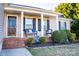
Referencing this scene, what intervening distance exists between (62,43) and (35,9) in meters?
2.95

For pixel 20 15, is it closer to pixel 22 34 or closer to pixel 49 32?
pixel 22 34

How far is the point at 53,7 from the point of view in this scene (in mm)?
13188

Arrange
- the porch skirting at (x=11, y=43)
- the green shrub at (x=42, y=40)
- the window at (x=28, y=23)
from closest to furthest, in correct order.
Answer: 1. the porch skirting at (x=11, y=43)
2. the green shrub at (x=42, y=40)
3. the window at (x=28, y=23)

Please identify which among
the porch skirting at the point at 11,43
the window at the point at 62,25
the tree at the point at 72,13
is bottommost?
the porch skirting at the point at 11,43

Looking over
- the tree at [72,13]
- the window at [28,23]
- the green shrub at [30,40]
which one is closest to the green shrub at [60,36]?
the tree at [72,13]

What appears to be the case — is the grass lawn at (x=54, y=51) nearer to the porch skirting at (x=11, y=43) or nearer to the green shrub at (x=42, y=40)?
the porch skirting at (x=11, y=43)

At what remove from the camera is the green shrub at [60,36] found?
1266 centimetres

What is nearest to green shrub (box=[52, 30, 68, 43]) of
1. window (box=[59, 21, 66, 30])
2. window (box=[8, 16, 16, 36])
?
window (box=[59, 21, 66, 30])

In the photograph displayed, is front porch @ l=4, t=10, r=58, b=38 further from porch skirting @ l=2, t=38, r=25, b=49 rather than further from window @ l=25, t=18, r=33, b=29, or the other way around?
porch skirting @ l=2, t=38, r=25, b=49

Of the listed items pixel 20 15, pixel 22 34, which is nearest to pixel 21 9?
pixel 20 15

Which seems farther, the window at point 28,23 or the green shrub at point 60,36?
the window at point 28,23

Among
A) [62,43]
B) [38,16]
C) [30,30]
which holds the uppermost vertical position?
[38,16]

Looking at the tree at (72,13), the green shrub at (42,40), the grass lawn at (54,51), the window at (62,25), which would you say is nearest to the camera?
the grass lawn at (54,51)

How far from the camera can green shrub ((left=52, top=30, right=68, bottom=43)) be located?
41.5ft
